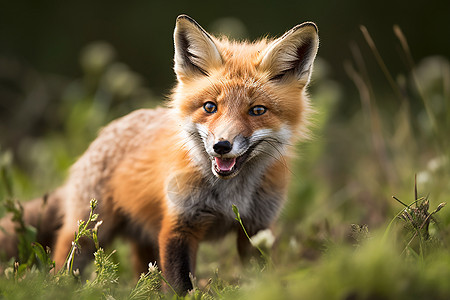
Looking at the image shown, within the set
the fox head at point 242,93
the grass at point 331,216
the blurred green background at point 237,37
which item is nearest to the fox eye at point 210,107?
the fox head at point 242,93

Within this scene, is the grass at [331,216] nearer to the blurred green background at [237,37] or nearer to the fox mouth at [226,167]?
the blurred green background at [237,37]

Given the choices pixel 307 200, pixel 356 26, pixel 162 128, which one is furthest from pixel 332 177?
pixel 162 128

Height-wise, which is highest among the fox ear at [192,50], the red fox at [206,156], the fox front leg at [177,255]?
the fox ear at [192,50]

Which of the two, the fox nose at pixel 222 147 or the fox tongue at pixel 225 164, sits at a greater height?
the fox nose at pixel 222 147

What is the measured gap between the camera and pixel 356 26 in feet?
26.1

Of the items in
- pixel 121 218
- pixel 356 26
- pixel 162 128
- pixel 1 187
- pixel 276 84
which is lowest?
pixel 1 187

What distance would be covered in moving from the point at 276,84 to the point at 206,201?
0.73 meters

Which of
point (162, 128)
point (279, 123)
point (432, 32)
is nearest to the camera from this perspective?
point (279, 123)

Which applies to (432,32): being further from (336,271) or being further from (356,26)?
(336,271)

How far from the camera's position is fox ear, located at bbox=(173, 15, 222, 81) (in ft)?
8.59

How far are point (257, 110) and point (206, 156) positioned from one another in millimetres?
386

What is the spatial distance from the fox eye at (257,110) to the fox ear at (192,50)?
0.35 m

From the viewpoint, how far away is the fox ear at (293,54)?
8.39 ft

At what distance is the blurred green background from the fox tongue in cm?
182
